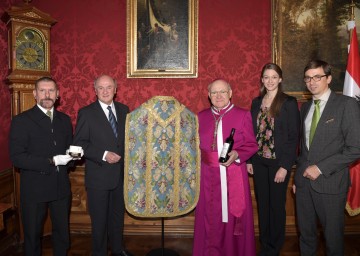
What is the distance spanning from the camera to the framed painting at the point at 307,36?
3.77m

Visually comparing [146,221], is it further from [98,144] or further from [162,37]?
[162,37]

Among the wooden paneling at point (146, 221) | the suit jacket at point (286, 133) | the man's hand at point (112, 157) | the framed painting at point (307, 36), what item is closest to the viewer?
the man's hand at point (112, 157)

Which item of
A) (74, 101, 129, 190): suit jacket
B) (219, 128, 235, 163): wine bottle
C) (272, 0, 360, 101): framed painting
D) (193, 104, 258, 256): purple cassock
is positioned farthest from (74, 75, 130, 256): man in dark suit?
(272, 0, 360, 101): framed painting

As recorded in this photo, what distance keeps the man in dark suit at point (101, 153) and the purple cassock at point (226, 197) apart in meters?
0.83

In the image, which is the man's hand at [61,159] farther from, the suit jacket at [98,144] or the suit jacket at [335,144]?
the suit jacket at [335,144]

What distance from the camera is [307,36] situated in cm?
380

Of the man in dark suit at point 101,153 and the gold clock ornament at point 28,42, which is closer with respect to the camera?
the man in dark suit at point 101,153

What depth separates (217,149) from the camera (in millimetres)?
2752

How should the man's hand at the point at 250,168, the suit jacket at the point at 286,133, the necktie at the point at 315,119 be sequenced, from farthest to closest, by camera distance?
1. the man's hand at the point at 250,168
2. the suit jacket at the point at 286,133
3. the necktie at the point at 315,119

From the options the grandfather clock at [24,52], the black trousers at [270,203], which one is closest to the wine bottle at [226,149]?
the black trousers at [270,203]

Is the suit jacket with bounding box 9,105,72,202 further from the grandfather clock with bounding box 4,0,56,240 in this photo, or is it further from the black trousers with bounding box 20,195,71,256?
the grandfather clock with bounding box 4,0,56,240

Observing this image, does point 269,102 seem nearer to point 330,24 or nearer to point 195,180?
→ point 195,180

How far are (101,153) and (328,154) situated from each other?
1.93 metres

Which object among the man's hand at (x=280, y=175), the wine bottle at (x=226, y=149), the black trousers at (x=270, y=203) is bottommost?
the black trousers at (x=270, y=203)
